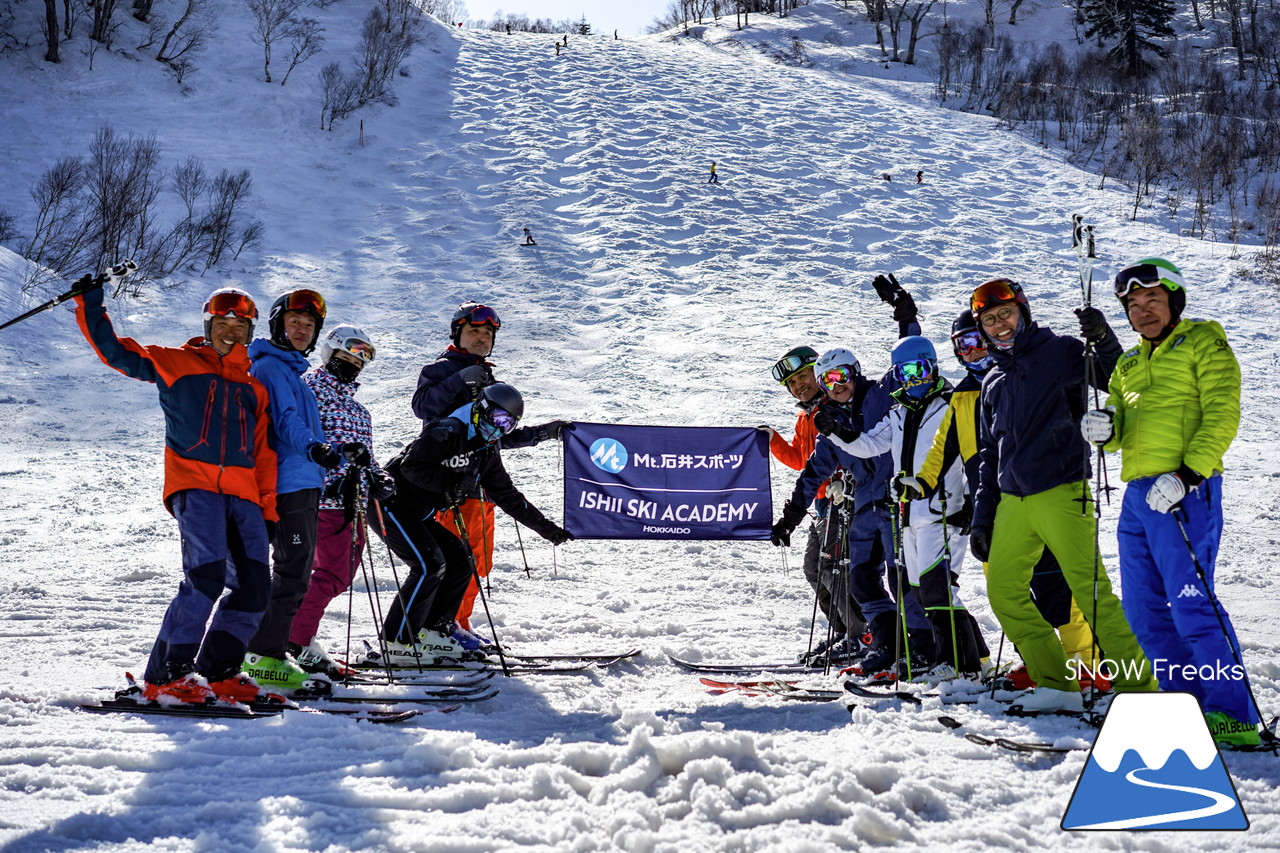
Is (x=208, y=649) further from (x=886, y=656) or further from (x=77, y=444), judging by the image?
(x=77, y=444)

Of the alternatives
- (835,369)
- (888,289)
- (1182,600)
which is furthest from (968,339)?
(1182,600)

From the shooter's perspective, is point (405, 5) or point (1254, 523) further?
point (405, 5)

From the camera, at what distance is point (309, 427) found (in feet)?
16.5

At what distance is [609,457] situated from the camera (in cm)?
818

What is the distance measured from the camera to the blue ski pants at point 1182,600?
12.0ft

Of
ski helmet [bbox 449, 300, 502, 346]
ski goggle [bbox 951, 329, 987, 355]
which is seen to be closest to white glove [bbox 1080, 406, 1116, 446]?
ski goggle [bbox 951, 329, 987, 355]

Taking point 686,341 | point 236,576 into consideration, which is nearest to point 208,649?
point 236,576

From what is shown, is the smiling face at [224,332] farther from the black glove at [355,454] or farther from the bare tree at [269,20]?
the bare tree at [269,20]

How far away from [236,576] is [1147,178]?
1264 inches

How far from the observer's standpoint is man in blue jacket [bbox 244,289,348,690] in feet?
15.7

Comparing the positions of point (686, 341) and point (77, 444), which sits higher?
point (686, 341)

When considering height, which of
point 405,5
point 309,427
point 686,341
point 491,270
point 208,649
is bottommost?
point 208,649

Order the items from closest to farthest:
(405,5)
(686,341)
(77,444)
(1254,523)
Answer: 1. (1254,523)
2. (77,444)
3. (686,341)
4. (405,5)

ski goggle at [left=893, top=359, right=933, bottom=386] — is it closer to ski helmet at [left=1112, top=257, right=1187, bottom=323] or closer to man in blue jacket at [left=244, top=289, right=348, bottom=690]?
ski helmet at [left=1112, top=257, right=1187, bottom=323]
